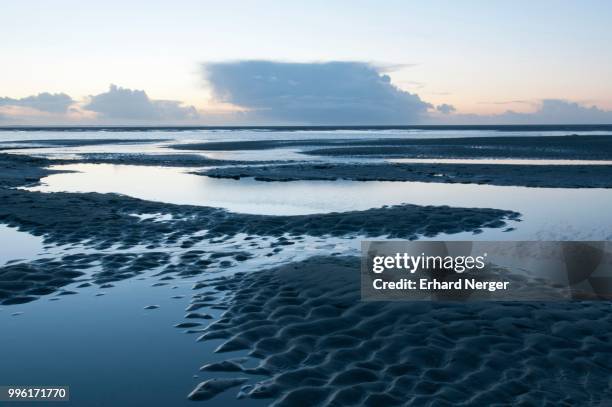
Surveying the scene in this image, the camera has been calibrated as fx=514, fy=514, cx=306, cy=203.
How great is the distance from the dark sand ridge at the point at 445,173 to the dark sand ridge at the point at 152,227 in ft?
34.5

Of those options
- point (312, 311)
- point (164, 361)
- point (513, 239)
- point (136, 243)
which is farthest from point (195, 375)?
point (513, 239)

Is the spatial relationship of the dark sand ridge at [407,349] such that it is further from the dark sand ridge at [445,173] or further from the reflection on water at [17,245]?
the dark sand ridge at [445,173]

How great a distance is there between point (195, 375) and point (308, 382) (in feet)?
4.91

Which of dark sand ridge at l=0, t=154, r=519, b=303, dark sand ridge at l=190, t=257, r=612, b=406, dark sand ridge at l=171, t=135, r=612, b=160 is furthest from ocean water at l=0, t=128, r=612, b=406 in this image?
dark sand ridge at l=171, t=135, r=612, b=160

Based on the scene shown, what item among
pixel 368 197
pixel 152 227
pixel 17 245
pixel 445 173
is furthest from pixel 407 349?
pixel 445 173

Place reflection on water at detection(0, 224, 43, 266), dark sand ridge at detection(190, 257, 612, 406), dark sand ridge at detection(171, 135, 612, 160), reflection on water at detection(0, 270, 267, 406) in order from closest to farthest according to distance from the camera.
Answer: dark sand ridge at detection(190, 257, 612, 406) → reflection on water at detection(0, 270, 267, 406) → reflection on water at detection(0, 224, 43, 266) → dark sand ridge at detection(171, 135, 612, 160)

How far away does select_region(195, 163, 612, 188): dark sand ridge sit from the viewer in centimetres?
2830

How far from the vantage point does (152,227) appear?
54.0ft

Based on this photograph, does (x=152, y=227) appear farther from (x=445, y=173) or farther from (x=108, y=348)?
(x=445, y=173)

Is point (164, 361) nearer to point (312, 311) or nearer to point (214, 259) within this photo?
point (312, 311)

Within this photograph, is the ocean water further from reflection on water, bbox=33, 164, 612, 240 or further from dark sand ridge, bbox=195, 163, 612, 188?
dark sand ridge, bbox=195, 163, 612, 188

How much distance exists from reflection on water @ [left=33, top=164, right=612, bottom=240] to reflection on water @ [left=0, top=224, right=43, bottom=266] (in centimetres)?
741

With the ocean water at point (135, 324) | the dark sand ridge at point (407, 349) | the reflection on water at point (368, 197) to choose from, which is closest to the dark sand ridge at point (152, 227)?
the ocean water at point (135, 324)

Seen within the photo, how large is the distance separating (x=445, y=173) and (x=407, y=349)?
26.9m
